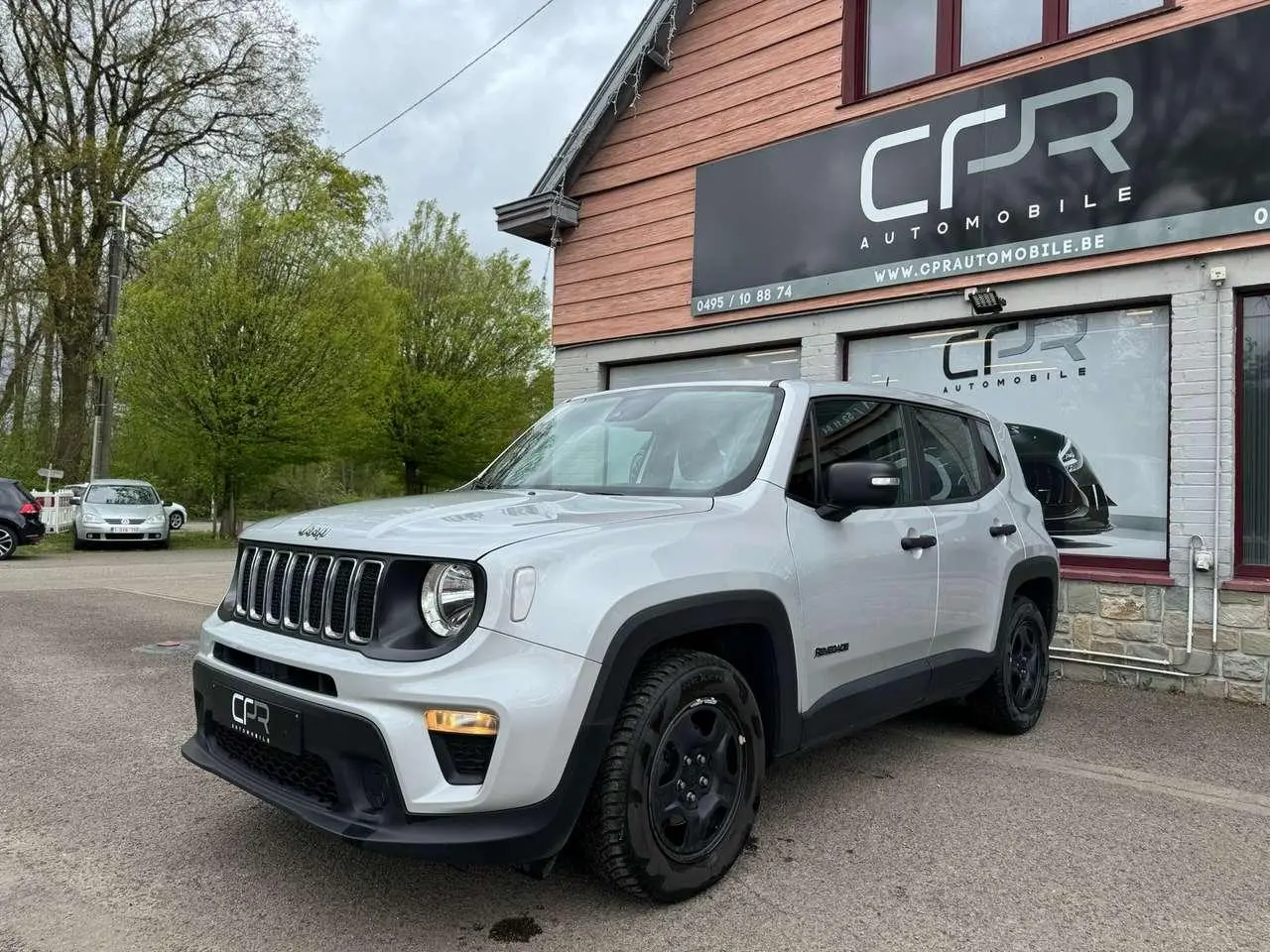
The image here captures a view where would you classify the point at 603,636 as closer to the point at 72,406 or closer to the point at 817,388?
the point at 817,388

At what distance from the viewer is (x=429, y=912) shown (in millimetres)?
2828

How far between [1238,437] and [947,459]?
2.90 metres

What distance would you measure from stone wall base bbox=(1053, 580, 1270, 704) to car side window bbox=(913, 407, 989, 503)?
2.50 meters

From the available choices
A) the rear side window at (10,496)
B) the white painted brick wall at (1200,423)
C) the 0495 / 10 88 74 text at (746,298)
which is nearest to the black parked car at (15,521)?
the rear side window at (10,496)

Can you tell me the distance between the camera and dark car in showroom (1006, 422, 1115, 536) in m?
6.73

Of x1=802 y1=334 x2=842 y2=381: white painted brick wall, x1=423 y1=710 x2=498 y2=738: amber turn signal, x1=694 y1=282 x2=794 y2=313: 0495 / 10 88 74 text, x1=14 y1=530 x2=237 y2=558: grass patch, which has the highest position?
x1=694 y1=282 x2=794 y2=313: 0495 / 10 88 74 text

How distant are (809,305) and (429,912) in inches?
248

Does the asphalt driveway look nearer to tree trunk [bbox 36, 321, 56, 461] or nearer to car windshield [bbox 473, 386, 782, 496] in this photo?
car windshield [bbox 473, 386, 782, 496]

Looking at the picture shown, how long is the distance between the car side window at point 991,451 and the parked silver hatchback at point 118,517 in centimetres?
1801

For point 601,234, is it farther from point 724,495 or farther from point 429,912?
point 429,912

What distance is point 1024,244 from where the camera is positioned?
22.3ft

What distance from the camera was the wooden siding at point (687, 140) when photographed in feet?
26.3

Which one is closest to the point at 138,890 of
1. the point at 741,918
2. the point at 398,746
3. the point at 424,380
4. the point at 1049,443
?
the point at 398,746

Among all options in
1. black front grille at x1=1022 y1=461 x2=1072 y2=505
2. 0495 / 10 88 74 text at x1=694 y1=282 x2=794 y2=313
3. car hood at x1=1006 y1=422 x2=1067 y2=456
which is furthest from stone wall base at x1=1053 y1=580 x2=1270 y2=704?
0495 / 10 88 74 text at x1=694 y1=282 x2=794 y2=313
